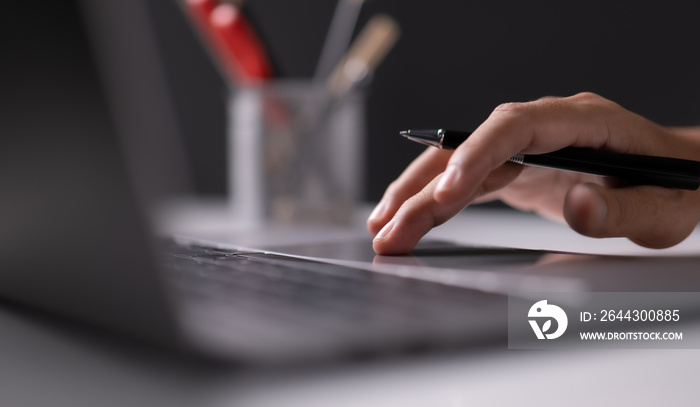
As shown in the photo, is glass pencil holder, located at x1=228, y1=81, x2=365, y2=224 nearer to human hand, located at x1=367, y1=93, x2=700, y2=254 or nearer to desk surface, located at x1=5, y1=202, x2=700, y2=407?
human hand, located at x1=367, y1=93, x2=700, y2=254

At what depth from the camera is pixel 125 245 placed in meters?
0.28

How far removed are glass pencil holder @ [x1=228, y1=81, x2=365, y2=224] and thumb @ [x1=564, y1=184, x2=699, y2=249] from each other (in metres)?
0.52

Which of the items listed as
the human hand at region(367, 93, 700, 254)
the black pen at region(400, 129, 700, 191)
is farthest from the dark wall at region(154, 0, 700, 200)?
the black pen at region(400, 129, 700, 191)

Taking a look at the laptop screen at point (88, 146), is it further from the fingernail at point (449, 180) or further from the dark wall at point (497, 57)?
the dark wall at point (497, 57)

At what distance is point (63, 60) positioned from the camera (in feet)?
0.89

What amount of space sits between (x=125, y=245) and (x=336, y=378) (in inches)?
4.8

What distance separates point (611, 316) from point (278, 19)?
1.36 meters

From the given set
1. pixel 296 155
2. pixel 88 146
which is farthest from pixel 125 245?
pixel 296 155

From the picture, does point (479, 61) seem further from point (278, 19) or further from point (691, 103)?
point (278, 19)

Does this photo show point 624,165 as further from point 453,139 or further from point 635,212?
point 453,139

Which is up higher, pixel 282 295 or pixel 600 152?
pixel 600 152

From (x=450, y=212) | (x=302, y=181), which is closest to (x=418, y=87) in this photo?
(x=302, y=181)

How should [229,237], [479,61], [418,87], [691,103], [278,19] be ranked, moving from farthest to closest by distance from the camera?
1. [278,19]
2. [418,87]
3. [479,61]
4. [691,103]
5. [229,237]
